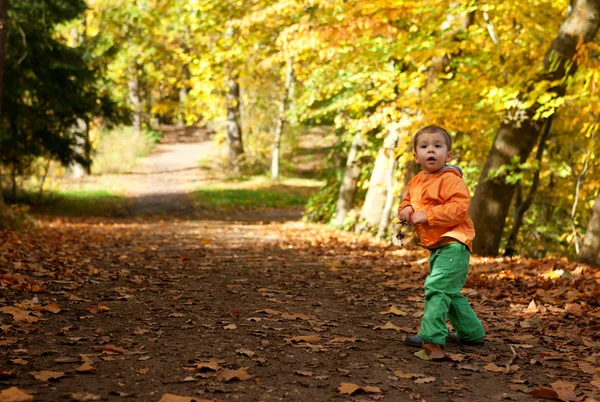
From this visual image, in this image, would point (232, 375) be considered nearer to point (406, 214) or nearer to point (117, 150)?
point (406, 214)

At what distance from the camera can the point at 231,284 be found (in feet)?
25.2

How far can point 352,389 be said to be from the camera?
3771mm

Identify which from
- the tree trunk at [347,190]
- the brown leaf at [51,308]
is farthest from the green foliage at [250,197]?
the brown leaf at [51,308]

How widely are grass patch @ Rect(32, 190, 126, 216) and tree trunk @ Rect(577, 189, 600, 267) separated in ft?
54.5

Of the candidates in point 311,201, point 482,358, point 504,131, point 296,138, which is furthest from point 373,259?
point 296,138

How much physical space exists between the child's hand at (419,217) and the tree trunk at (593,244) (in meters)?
5.41

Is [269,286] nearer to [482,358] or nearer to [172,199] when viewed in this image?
[482,358]

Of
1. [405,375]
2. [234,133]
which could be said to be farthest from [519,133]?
[234,133]

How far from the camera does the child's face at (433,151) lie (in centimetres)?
A: 487

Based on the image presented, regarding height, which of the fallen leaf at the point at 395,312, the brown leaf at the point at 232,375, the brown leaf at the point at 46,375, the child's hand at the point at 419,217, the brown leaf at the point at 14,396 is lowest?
the fallen leaf at the point at 395,312

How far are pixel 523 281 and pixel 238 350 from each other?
4.50 metres

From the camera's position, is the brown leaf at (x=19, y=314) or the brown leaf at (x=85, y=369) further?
the brown leaf at (x=19, y=314)

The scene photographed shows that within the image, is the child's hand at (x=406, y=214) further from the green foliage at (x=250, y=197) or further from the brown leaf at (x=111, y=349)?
the green foliage at (x=250, y=197)

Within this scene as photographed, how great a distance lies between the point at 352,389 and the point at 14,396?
181cm
